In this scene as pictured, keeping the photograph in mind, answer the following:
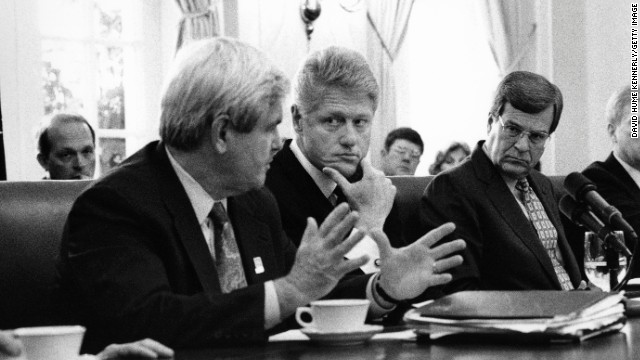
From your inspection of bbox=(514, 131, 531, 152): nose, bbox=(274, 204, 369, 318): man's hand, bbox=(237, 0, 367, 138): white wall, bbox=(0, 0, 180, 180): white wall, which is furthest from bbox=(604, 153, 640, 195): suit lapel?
bbox=(0, 0, 180, 180): white wall

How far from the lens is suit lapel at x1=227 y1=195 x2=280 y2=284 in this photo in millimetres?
2298

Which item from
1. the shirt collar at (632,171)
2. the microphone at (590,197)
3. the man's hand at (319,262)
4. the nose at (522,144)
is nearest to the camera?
the man's hand at (319,262)

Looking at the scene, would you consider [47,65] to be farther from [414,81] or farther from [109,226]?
Answer: [109,226]

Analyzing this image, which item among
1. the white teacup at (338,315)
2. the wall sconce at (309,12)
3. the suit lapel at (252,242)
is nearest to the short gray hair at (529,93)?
the suit lapel at (252,242)

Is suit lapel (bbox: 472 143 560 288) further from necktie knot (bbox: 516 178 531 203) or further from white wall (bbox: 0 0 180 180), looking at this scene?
white wall (bbox: 0 0 180 180)

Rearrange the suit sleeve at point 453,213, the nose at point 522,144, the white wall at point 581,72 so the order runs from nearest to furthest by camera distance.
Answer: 1. the suit sleeve at point 453,213
2. the nose at point 522,144
3. the white wall at point 581,72

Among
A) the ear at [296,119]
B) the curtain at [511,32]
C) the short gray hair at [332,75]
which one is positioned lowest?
the ear at [296,119]

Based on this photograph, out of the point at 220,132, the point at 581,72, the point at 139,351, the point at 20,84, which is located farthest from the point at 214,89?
the point at 581,72

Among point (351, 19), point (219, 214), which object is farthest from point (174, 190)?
point (351, 19)

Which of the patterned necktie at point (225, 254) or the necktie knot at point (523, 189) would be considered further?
the necktie knot at point (523, 189)

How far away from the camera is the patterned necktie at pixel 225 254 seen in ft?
7.34

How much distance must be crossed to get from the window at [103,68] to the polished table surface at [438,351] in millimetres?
4528

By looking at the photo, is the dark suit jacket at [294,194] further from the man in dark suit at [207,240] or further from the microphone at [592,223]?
the microphone at [592,223]

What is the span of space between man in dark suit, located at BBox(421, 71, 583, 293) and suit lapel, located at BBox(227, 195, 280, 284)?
2.70 ft
